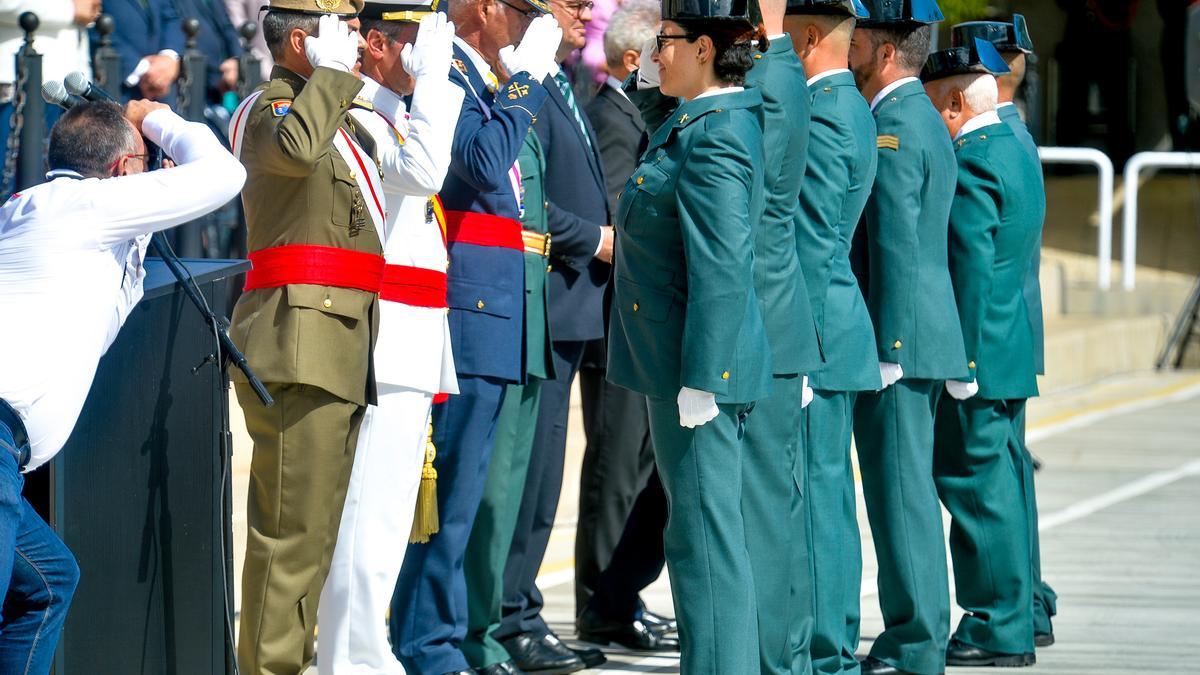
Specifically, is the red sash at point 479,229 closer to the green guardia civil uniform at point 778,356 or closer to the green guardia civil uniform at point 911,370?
the green guardia civil uniform at point 778,356

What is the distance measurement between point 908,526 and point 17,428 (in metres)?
2.97

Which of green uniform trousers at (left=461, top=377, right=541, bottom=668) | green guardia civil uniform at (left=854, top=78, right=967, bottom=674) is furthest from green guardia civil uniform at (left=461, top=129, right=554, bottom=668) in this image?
green guardia civil uniform at (left=854, top=78, right=967, bottom=674)

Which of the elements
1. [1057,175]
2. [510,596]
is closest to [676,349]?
[510,596]

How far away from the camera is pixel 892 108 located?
5.99 meters

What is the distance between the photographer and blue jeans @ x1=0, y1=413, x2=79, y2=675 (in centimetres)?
408

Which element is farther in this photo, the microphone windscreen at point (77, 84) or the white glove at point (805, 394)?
the white glove at point (805, 394)

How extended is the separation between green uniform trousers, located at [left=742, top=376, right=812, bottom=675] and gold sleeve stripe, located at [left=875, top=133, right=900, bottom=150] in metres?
1.00

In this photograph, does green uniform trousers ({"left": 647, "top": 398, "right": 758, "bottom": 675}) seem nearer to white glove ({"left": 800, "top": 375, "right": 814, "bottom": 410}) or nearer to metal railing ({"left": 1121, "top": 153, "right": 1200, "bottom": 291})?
white glove ({"left": 800, "top": 375, "right": 814, "bottom": 410})

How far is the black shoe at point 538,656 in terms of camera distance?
619 centimetres

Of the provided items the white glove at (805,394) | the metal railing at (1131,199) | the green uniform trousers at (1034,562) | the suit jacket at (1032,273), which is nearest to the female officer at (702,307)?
the white glove at (805,394)

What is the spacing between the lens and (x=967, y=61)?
21.6ft

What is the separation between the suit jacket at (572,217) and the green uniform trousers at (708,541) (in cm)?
142

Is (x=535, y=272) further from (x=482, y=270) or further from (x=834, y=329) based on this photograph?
(x=834, y=329)

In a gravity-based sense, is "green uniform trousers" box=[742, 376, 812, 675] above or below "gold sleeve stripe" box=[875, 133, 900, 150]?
below
